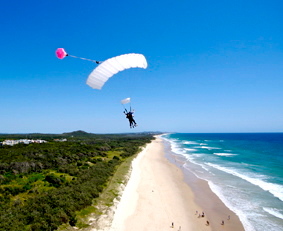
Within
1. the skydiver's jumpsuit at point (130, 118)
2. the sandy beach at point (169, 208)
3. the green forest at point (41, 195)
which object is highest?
the skydiver's jumpsuit at point (130, 118)

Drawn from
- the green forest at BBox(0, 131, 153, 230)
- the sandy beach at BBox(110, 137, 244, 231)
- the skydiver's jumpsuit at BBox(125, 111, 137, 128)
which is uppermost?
the skydiver's jumpsuit at BBox(125, 111, 137, 128)

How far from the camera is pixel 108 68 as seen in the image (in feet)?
46.1

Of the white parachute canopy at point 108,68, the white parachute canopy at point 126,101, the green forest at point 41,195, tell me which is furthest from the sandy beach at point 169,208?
the white parachute canopy at point 108,68

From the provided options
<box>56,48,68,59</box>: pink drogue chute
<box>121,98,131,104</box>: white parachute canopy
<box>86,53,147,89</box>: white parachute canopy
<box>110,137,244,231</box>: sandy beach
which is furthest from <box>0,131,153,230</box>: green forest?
<box>56,48,68,59</box>: pink drogue chute

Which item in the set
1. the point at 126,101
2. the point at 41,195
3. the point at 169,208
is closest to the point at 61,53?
the point at 126,101

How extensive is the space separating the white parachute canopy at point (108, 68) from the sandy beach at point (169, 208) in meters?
9.70

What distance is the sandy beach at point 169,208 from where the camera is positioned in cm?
1423

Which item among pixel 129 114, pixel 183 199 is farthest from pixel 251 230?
pixel 129 114

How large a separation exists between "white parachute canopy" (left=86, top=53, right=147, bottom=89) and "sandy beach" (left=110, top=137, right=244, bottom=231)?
970cm

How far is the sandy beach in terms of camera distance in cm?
1423

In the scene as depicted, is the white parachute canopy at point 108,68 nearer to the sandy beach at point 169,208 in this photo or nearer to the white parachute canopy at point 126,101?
the white parachute canopy at point 126,101

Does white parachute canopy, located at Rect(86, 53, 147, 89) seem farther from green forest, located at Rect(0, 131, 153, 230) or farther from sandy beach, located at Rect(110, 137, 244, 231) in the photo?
sandy beach, located at Rect(110, 137, 244, 231)

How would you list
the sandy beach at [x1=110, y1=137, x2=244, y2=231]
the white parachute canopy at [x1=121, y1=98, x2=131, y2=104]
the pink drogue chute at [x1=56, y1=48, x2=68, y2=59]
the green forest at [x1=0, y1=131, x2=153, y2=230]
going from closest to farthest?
the pink drogue chute at [x1=56, y1=48, x2=68, y2=59] < the green forest at [x1=0, y1=131, x2=153, y2=230] < the sandy beach at [x1=110, y1=137, x2=244, y2=231] < the white parachute canopy at [x1=121, y1=98, x2=131, y2=104]

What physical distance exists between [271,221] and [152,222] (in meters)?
9.32
